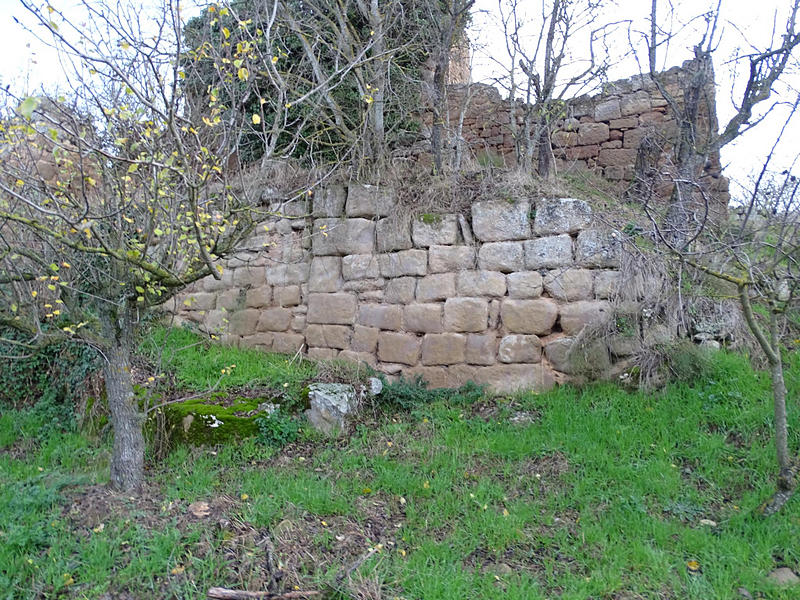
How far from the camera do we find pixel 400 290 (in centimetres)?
596

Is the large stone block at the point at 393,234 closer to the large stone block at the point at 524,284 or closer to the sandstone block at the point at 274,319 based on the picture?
the large stone block at the point at 524,284

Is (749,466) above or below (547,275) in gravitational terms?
below

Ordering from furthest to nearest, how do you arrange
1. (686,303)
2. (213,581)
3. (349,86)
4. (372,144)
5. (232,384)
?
(349,86) → (372,144) → (232,384) → (686,303) → (213,581)

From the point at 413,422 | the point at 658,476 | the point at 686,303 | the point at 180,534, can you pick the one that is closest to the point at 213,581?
the point at 180,534

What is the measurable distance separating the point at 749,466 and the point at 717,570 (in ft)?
3.56

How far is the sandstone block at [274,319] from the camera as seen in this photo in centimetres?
656

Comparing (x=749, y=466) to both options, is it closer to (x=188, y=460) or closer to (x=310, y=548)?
(x=310, y=548)

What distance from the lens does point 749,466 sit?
13.1ft

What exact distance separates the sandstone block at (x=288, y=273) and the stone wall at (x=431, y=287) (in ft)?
0.04

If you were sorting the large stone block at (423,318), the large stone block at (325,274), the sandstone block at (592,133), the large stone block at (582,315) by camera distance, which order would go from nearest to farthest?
the large stone block at (582,315), the large stone block at (423,318), the large stone block at (325,274), the sandstone block at (592,133)

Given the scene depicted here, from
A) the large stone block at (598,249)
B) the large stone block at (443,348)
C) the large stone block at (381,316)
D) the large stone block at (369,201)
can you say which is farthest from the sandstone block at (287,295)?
the large stone block at (598,249)

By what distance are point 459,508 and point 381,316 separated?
2544 millimetres

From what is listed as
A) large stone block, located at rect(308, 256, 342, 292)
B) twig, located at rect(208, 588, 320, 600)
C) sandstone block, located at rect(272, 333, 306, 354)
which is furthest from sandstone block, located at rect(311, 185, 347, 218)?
twig, located at rect(208, 588, 320, 600)

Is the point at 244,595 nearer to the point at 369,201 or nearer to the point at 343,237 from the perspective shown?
the point at 343,237
